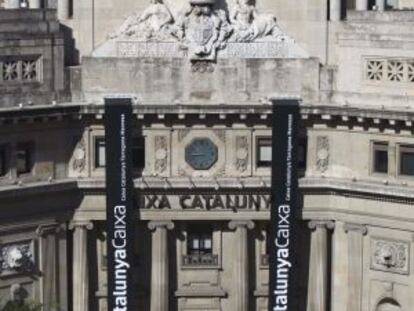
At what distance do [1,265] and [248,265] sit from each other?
10469mm

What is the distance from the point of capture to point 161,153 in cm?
6931

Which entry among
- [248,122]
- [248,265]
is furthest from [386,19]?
[248,265]

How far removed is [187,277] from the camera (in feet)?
233

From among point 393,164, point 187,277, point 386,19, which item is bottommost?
point 187,277

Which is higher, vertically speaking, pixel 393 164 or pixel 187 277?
pixel 393 164

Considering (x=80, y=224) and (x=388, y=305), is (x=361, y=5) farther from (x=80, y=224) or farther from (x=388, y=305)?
(x=80, y=224)

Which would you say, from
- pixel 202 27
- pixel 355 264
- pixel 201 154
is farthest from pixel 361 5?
pixel 355 264

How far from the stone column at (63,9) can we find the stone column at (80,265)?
8.65 meters

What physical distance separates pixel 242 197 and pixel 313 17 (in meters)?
8.09

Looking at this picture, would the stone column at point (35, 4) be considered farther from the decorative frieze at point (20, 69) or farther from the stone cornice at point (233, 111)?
the stone cornice at point (233, 111)

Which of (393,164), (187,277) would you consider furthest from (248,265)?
(393,164)

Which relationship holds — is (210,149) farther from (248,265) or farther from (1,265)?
(1,265)

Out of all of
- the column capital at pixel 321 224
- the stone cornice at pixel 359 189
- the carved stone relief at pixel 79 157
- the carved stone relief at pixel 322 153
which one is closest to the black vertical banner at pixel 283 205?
the stone cornice at pixel 359 189

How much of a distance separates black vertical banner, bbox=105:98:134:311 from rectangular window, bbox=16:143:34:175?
3.14 meters
